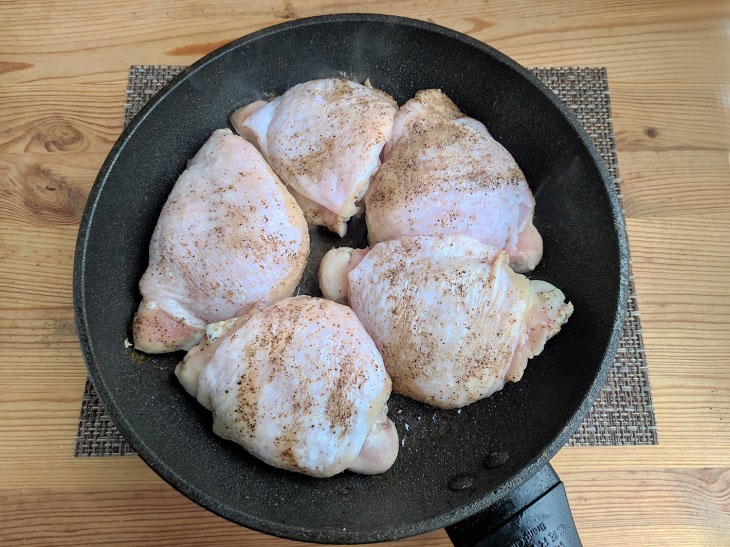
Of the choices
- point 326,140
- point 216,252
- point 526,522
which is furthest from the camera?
point 326,140

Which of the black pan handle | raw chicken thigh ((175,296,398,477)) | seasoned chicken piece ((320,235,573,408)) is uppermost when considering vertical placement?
seasoned chicken piece ((320,235,573,408))

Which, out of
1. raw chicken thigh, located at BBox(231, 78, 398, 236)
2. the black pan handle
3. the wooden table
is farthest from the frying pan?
the wooden table

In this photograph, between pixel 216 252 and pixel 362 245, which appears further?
pixel 362 245

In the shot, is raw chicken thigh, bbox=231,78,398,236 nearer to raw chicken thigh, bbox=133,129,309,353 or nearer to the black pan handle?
raw chicken thigh, bbox=133,129,309,353

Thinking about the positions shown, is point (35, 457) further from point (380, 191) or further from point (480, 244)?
point (480, 244)

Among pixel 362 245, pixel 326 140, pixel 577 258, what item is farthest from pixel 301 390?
pixel 577 258

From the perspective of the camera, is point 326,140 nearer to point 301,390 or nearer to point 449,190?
point 449,190

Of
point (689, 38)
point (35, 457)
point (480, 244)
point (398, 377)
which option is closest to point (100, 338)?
point (35, 457)
